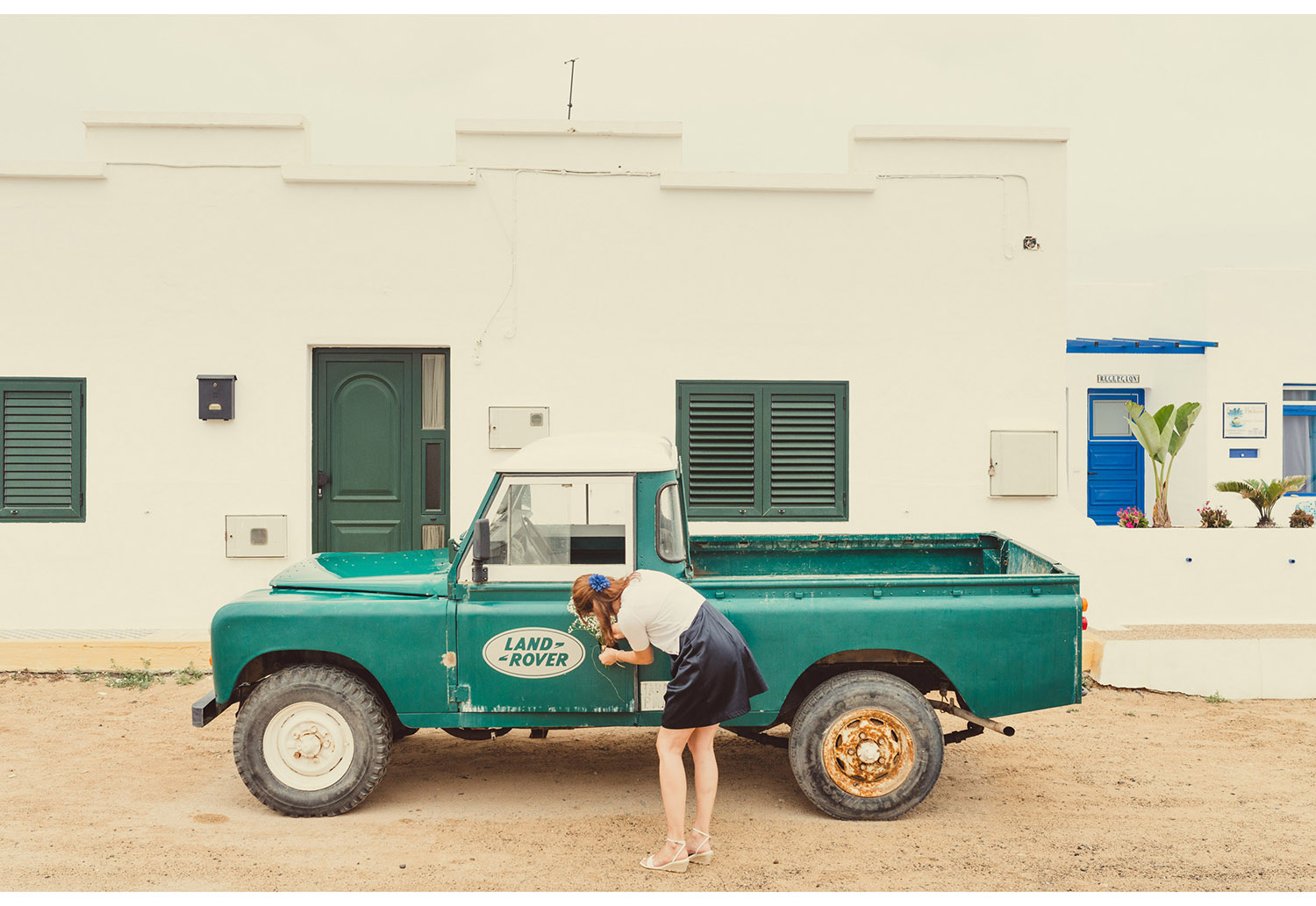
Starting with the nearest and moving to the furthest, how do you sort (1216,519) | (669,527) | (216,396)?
(669,527) → (216,396) → (1216,519)

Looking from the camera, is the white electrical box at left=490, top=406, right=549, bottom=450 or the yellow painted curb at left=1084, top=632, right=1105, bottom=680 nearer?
the yellow painted curb at left=1084, top=632, right=1105, bottom=680

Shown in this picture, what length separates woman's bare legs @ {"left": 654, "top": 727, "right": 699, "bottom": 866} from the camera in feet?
15.5

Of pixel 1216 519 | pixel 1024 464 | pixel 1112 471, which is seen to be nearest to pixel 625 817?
pixel 1024 464

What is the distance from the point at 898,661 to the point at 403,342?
17.9 feet

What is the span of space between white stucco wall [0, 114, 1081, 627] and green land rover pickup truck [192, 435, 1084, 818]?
150 inches

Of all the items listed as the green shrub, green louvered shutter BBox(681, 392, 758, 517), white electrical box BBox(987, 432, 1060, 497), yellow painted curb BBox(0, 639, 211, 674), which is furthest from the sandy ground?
the green shrub

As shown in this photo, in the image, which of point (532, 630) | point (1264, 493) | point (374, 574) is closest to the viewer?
point (532, 630)

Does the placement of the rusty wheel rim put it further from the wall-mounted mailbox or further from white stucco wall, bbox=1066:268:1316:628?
white stucco wall, bbox=1066:268:1316:628

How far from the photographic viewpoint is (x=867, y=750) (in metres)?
5.28

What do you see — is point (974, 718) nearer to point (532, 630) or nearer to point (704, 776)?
point (704, 776)

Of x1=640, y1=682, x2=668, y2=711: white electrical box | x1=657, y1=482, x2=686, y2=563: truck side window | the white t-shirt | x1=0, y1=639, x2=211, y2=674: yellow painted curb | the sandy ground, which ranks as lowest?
the sandy ground

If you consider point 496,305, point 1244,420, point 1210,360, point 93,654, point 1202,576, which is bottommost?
point 93,654

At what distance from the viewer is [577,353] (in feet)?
30.1

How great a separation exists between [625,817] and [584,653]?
952 mm
